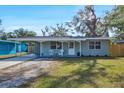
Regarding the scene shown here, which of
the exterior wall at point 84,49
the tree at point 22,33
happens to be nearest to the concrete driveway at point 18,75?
the exterior wall at point 84,49

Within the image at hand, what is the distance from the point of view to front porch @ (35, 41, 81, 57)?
3290 centimetres

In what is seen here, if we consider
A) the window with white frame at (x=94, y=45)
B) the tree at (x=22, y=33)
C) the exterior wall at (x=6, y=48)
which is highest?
the tree at (x=22, y=33)

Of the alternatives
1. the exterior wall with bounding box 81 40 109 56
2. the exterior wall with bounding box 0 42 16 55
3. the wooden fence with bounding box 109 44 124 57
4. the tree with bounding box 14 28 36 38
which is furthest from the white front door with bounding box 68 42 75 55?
the tree with bounding box 14 28 36 38

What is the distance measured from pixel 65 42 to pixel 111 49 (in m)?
5.92

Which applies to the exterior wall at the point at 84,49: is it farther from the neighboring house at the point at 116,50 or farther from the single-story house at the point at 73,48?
the neighboring house at the point at 116,50

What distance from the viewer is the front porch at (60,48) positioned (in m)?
32.9

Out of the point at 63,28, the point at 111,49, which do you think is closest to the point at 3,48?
the point at 111,49

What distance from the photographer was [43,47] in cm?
3319

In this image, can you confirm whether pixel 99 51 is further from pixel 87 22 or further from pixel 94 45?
pixel 87 22

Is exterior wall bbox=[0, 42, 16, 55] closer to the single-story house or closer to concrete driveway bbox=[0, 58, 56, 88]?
the single-story house

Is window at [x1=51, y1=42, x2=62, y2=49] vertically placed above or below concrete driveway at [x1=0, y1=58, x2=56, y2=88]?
above
